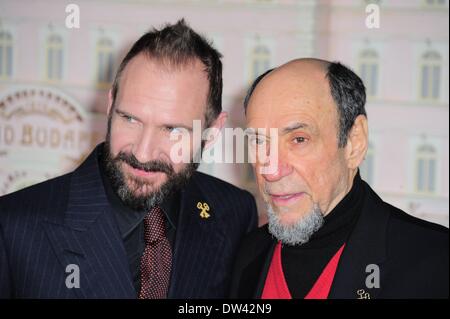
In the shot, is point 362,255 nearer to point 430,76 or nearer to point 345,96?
point 345,96

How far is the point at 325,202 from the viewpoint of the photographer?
2.70m

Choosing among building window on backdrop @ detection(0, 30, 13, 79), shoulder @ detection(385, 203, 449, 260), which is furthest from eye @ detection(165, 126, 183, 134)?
building window on backdrop @ detection(0, 30, 13, 79)

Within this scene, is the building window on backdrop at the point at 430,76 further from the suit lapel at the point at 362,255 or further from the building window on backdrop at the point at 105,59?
the suit lapel at the point at 362,255

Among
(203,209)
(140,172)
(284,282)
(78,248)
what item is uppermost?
(140,172)

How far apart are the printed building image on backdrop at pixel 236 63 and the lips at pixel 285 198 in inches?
114

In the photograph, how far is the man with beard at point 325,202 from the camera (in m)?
2.50

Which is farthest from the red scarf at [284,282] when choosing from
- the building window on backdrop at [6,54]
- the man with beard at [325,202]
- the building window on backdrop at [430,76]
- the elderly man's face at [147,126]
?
the building window on backdrop at [6,54]

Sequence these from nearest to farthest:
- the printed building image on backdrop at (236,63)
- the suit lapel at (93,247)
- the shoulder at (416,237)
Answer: the shoulder at (416,237), the suit lapel at (93,247), the printed building image on backdrop at (236,63)

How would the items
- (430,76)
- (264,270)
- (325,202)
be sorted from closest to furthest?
(325,202), (264,270), (430,76)

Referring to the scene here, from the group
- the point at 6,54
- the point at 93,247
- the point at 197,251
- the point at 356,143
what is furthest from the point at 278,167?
the point at 6,54

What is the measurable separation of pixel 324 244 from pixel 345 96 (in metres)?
0.74

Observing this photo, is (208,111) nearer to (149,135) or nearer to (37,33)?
(149,135)

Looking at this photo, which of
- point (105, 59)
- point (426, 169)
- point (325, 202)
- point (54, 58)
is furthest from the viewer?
point (426, 169)
